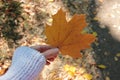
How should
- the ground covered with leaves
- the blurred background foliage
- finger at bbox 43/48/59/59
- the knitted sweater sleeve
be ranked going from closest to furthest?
1. the knitted sweater sleeve
2. finger at bbox 43/48/59/59
3. the ground covered with leaves
4. the blurred background foliage

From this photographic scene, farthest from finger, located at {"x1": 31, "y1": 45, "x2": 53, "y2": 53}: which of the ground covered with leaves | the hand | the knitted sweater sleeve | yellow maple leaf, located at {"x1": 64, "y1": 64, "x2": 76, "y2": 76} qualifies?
yellow maple leaf, located at {"x1": 64, "y1": 64, "x2": 76, "y2": 76}

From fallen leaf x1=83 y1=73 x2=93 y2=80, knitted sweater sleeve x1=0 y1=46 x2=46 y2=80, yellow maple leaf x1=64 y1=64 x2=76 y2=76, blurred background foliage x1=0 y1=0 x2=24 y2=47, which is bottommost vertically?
fallen leaf x1=83 y1=73 x2=93 y2=80

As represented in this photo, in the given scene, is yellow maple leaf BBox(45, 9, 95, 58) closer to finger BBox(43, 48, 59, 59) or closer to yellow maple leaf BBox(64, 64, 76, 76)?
finger BBox(43, 48, 59, 59)

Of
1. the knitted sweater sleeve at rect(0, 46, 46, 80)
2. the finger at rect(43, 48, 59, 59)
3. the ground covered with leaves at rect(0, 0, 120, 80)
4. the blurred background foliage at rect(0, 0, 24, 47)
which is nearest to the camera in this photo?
the knitted sweater sleeve at rect(0, 46, 46, 80)

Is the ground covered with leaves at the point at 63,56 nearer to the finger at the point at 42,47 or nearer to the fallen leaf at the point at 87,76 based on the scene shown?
the fallen leaf at the point at 87,76

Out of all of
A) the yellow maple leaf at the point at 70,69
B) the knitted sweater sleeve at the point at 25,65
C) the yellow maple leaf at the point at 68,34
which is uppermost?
the yellow maple leaf at the point at 68,34

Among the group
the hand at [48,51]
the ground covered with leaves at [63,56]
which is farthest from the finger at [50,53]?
the ground covered with leaves at [63,56]

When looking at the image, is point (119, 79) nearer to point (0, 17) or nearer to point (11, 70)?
point (0, 17)
